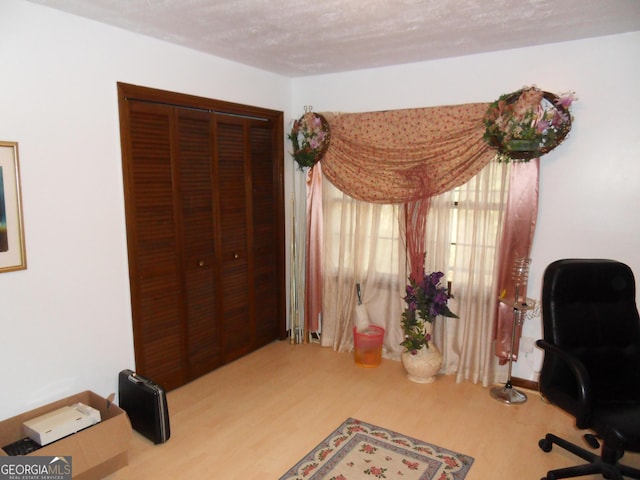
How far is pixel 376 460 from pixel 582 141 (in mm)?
2527

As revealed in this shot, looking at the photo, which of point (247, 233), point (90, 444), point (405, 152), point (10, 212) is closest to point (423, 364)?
point (405, 152)

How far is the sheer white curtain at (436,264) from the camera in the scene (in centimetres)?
335

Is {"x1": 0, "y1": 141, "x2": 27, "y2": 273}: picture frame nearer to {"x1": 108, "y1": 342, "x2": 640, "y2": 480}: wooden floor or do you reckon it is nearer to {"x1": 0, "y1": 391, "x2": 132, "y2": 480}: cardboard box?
{"x1": 0, "y1": 391, "x2": 132, "y2": 480}: cardboard box

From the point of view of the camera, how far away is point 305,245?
4.26m

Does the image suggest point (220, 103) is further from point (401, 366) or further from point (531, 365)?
point (531, 365)

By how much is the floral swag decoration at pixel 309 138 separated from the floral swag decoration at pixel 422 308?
142 centimetres

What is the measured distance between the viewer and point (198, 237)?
3389 millimetres

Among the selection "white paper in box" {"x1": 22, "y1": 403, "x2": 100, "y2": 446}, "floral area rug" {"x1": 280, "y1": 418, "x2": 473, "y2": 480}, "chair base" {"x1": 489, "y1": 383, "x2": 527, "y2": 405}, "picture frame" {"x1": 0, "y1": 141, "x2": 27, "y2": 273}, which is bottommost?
"floral area rug" {"x1": 280, "y1": 418, "x2": 473, "y2": 480}

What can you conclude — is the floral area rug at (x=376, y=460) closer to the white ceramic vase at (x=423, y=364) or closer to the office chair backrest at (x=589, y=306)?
the white ceramic vase at (x=423, y=364)

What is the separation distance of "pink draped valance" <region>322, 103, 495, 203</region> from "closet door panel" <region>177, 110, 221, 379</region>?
1149 millimetres

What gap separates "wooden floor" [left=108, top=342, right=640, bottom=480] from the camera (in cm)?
246

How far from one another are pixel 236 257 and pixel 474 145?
2.15m

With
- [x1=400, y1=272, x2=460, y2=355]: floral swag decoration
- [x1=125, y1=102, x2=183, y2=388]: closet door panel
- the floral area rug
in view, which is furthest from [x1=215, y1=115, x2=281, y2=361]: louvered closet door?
the floral area rug

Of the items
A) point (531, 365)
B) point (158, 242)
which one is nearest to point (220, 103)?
point (158, 242)
